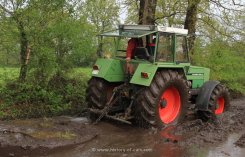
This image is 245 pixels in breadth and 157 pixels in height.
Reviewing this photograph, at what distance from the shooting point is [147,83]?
285 inches

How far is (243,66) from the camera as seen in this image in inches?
511

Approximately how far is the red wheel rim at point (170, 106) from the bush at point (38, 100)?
92.0 inches

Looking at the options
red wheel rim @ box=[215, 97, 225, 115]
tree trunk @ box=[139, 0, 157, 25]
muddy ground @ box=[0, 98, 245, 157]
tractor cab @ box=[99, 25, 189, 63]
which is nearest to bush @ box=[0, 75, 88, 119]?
muddy ground @ box=[0, 98, 245, 157]

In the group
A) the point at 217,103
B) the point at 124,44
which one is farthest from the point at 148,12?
the point at 217,103

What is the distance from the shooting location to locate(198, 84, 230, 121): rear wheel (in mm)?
8734

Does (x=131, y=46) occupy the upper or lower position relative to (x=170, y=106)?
upper

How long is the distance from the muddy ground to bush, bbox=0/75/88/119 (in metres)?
0.66

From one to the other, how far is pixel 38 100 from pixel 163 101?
3193 millimetres

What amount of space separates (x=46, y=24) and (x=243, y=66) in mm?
7688

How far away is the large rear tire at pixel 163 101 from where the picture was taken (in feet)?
24.1

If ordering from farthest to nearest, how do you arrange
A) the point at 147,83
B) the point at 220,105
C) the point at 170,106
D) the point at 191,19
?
1. the point at 191,19
2. the point at 220,105
3. the point at 170,106
4. the point at 147,83

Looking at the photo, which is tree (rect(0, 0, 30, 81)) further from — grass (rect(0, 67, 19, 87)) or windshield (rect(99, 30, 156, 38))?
windshield (rect(99, 30, 156, 38))

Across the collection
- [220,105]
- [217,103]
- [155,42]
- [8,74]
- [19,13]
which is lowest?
[220,105]

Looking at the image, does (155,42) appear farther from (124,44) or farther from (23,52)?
(23,52)
